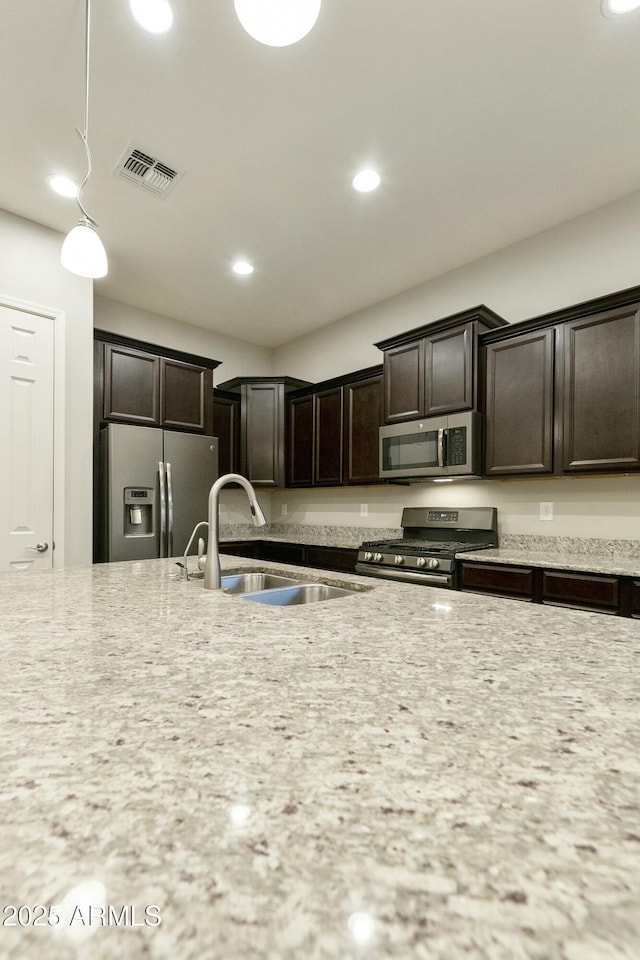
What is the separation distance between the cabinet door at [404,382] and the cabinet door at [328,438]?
24.8 inches

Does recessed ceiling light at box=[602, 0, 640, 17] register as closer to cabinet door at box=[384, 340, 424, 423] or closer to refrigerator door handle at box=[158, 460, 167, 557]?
cabinet door at box=[384, 340, 424, 423]

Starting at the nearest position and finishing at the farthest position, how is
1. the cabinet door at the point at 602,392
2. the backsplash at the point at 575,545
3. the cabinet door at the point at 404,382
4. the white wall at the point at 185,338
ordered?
the cabinet door at the point at 602,392 < the backsplash at the point at 575,545 < the cabinet door at the point at 404,382 < the white wall at the point at 185,338

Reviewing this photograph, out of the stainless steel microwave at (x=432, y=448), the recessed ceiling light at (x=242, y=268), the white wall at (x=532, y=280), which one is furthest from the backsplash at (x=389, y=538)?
the recessed ceiling light at (x=242, y=268)

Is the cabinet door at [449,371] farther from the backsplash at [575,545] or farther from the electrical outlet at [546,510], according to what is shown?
the backsplash at [575,545]

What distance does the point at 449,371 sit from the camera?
123 inches

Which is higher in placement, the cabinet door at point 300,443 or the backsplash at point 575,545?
the cabinet door at point 300,443

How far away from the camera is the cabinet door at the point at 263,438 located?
4.54m

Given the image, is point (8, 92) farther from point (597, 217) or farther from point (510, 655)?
point (597, 217)

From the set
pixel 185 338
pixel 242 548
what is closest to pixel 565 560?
pixel 242 548

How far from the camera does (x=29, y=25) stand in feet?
5.74

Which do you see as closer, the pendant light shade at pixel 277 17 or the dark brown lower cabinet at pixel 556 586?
the pendant light shade at pixel 277 17

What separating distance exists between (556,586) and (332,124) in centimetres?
254

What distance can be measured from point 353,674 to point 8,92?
9.25 feet

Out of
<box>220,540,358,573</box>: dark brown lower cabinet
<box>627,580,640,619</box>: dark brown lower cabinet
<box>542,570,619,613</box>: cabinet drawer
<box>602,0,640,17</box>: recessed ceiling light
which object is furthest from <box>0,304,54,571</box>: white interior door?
<box>627,580,640,619</box>: dark brown lower cabinet
